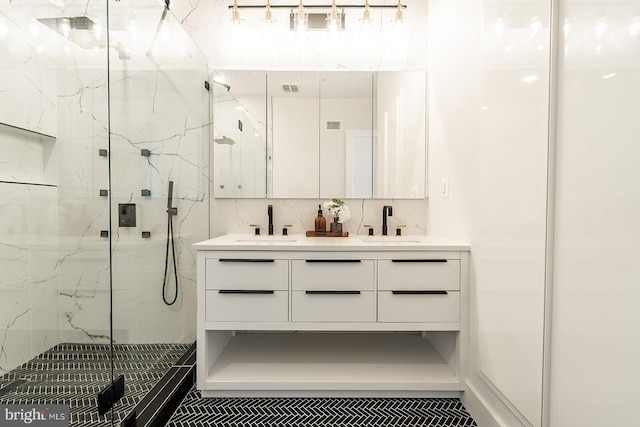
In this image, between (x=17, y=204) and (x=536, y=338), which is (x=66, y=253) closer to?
(x=17, y=204)

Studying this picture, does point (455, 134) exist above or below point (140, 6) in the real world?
below

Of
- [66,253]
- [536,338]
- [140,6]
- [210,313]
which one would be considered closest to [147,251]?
[66,253]

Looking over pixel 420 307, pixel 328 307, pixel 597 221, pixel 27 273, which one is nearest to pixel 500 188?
pixel 597 221

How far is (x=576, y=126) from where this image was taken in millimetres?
960

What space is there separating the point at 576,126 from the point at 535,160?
18 cm

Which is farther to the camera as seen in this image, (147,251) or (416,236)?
(416,236)

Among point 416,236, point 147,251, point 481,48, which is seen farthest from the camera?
point 416,236

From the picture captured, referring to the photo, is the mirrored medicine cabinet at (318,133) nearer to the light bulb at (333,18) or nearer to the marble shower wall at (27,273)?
the light bulb at (333,18)

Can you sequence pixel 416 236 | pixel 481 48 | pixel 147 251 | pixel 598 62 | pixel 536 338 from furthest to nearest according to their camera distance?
pixel 416 236
pixel 147 251
pixel 481 48
pixel 536 338
pixel 598 62

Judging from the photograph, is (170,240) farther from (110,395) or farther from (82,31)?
(82,31)

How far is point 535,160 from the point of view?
3.69ft

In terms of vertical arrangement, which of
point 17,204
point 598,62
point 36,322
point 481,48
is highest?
point 481,48

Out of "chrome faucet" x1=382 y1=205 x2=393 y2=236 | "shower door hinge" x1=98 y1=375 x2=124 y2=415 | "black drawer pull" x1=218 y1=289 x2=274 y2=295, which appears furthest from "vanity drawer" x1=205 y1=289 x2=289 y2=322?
"chrome faucet" x1=382 y1=205 x2=393 y2=236

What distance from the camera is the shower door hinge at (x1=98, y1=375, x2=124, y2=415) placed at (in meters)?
1.35
